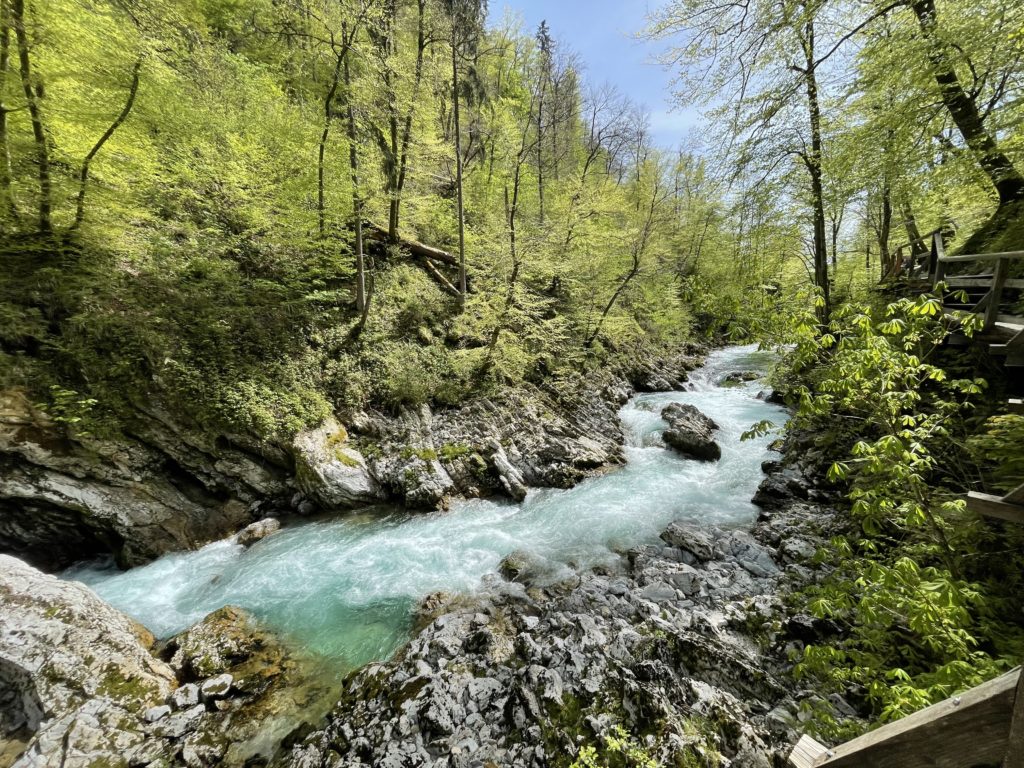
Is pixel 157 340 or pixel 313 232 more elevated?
pixel 313 232

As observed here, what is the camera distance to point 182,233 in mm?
10203

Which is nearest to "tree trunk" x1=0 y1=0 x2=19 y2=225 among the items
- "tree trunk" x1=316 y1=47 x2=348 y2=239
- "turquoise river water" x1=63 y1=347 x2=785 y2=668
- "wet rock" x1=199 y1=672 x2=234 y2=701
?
"tree trunk" x1=316 y1=47 x2=348 y2=239

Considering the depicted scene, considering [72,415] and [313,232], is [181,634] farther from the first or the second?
[313,232]

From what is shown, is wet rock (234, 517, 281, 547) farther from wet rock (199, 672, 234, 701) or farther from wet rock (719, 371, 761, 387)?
wet rock (719, 371, 761, 387)

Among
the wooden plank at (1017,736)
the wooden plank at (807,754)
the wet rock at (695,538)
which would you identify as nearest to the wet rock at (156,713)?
the wooden plank at (807,754)

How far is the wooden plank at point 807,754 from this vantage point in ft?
5.37

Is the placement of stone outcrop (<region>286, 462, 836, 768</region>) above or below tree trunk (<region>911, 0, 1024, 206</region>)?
below

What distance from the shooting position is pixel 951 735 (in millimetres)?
1227

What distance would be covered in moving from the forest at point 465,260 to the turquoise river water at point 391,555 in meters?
1.50

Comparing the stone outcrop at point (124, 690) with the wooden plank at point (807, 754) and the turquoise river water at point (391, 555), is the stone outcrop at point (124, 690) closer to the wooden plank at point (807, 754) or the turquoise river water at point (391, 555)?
the turquoise river water at point (391, 555)

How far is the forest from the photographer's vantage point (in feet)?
10.9

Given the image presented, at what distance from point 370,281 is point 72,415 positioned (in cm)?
780

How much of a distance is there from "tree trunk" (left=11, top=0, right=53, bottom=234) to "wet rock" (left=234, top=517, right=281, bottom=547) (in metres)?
6.87

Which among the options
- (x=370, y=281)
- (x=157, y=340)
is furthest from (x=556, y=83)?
(x=157, y=340)
